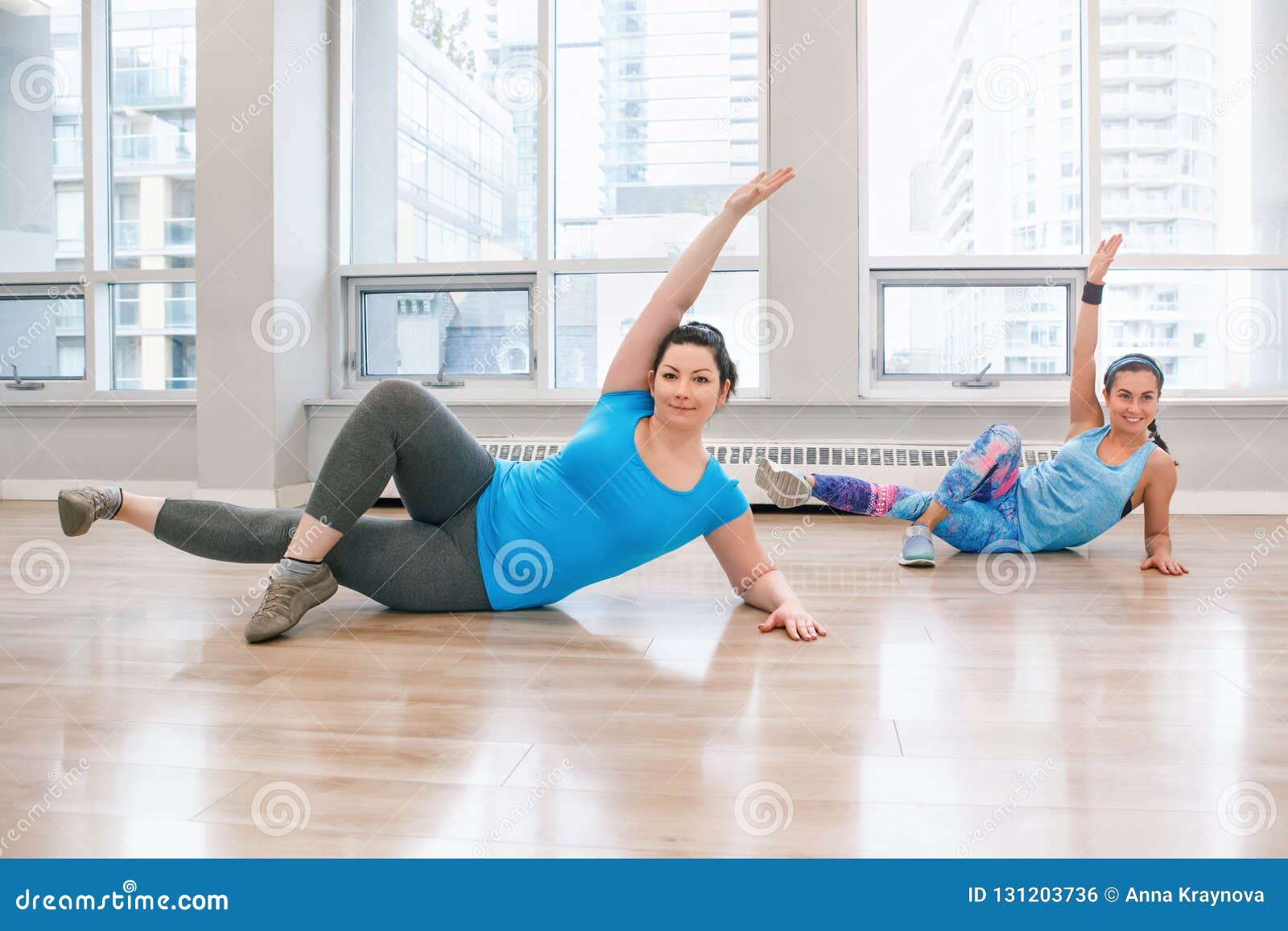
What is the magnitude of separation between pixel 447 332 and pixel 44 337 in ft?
6.91

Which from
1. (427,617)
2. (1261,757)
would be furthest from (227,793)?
(1261,757)

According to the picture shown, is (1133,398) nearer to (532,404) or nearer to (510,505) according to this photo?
(510,505)

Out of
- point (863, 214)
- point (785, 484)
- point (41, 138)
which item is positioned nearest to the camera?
point (785, 484)

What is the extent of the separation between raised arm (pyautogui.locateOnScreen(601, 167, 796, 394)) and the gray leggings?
36 centimetres

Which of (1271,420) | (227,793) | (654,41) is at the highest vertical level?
(654,41)

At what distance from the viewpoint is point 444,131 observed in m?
4.46

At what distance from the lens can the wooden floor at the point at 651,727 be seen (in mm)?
928

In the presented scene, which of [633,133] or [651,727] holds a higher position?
[633,133]

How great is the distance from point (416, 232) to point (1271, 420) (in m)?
3.90

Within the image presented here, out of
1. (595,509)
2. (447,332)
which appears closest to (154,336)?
(447,332)

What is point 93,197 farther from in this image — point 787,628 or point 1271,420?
point 1271,420

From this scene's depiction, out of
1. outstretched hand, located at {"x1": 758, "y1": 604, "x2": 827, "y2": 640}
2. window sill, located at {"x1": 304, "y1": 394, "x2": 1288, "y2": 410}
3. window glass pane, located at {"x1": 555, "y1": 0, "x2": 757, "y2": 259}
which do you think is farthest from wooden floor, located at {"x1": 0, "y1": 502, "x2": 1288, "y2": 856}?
window glass pane, located at {"x1": 555, "y1": 0, "x2": 757, "y2": 259}

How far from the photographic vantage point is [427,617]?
1938 millimetres

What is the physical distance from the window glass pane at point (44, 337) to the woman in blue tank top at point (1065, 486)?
3705 millimetres
